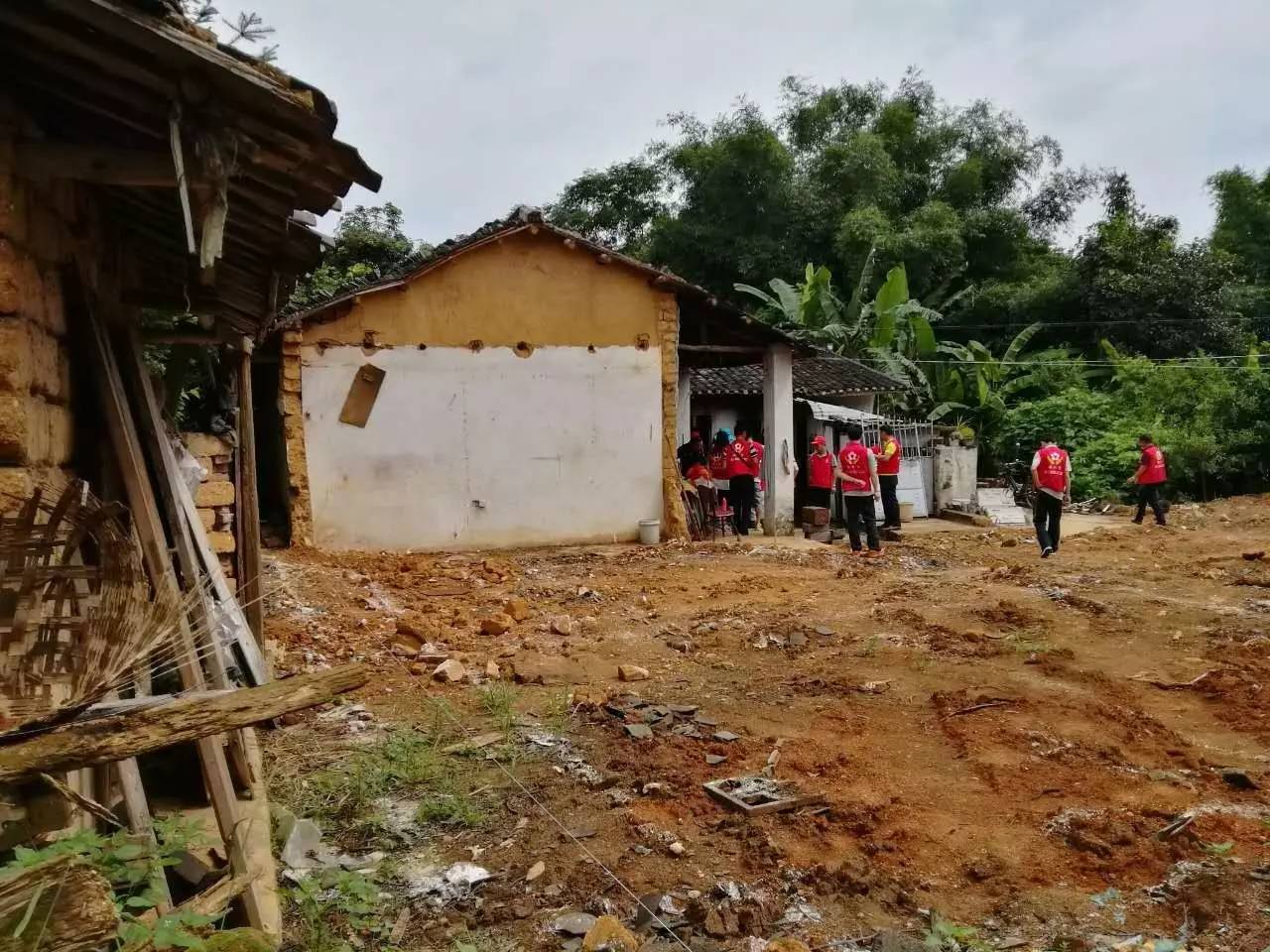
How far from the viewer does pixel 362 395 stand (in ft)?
40.5

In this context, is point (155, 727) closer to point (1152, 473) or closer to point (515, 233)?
point (515, 233)

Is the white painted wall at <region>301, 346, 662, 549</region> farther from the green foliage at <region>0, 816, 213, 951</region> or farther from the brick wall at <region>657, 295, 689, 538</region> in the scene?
the green foliage at <region>0, 816, 213, 951</region>

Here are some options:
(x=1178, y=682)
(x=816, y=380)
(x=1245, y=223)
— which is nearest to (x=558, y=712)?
(x=1178, y=682)

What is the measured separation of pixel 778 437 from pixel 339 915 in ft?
38.3

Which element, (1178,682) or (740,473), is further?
(740,473)

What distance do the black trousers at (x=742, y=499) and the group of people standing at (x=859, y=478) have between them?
1010mm

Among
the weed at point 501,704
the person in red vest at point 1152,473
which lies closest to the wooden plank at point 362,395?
the weed at point 501,704

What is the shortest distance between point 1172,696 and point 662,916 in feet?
14.3

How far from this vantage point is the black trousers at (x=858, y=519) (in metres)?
12.4

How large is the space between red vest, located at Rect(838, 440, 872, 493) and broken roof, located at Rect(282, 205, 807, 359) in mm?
2500

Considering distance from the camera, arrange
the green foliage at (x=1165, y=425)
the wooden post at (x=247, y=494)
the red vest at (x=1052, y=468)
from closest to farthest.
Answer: the wooden post at (x=247, y=494) → the red vest at (x=1052, y=468) → the green foliage at (x=1165, y=425)

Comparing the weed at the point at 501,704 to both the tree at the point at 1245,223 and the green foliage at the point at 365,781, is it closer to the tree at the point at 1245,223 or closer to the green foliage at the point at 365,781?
the green foliage at the point at 365,781

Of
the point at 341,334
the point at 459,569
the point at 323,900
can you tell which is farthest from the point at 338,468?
the point at 323,900

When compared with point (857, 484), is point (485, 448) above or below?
above
